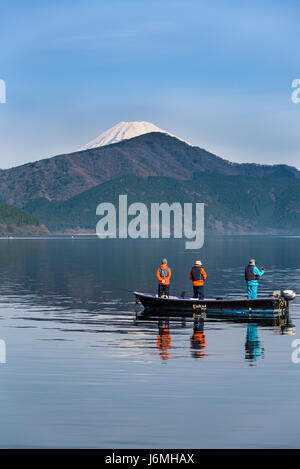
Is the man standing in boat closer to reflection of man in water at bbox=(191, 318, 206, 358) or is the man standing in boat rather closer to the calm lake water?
the calm lake water

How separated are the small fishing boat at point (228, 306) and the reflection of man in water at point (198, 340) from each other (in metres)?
1.35

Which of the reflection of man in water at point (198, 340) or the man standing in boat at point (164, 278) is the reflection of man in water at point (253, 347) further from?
the man standing in boat at point (164, 278)

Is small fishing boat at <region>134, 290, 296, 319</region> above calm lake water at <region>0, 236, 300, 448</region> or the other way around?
above

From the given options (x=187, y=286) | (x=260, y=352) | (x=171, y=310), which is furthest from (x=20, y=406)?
(x=187, y=286)

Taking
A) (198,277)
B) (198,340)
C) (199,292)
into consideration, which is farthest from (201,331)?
(199,292)

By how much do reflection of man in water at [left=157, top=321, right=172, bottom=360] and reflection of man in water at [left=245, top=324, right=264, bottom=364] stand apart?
363 centimetres

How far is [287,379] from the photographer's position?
1109 inches

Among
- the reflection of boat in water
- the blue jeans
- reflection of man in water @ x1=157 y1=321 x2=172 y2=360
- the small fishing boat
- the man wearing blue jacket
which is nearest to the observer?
reflection of man in water @ x1=157 y1=321 x2=172 y2=360

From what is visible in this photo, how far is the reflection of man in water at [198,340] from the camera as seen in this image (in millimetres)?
34219

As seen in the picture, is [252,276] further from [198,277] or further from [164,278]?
[164,278]

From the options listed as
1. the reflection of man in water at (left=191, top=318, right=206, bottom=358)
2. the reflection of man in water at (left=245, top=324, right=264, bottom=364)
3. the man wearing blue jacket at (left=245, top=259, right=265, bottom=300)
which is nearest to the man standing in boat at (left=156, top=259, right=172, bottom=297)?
the reflection of man in water at (left=191, top=318, right=206, bottom=358)

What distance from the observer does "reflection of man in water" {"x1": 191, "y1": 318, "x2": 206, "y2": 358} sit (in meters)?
34.2

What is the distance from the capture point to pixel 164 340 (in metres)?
38.7
